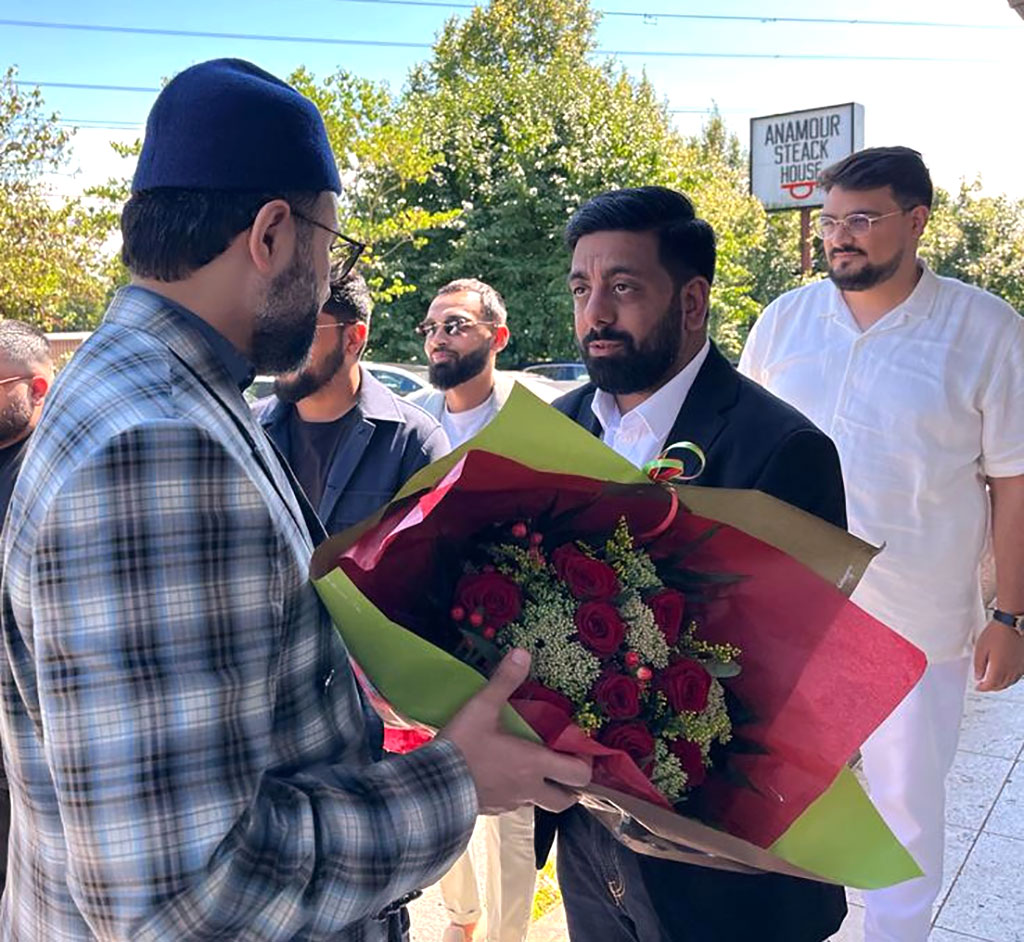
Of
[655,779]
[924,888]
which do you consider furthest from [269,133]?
[924,888]

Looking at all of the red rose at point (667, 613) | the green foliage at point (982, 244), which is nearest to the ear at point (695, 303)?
the red rose at point (667, 613)

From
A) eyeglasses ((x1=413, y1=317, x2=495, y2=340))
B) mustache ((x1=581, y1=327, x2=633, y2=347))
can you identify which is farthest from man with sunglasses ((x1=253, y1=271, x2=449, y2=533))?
mustache ((x1=581, y1=327, x2=633, y2=347))

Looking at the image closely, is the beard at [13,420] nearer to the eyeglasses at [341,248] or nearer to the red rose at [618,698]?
the eyeglasses at [341,248]

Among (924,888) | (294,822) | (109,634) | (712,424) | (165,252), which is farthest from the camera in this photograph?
(924,888)

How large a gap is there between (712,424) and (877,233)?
136 cm

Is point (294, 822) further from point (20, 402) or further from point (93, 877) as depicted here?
point (20, 402)

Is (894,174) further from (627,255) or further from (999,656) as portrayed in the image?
(999,656)

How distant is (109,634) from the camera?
0.96m

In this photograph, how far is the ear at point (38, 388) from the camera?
3301 mm

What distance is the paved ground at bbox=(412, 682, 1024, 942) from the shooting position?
299 centimetres

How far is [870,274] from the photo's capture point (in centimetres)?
290

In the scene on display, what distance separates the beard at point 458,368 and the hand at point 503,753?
3.11 metres

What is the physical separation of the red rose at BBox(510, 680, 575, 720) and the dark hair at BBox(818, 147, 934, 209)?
235 centimetres

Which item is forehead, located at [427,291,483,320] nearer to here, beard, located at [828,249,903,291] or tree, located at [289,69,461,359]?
beard, located at [828,249,903,291]
